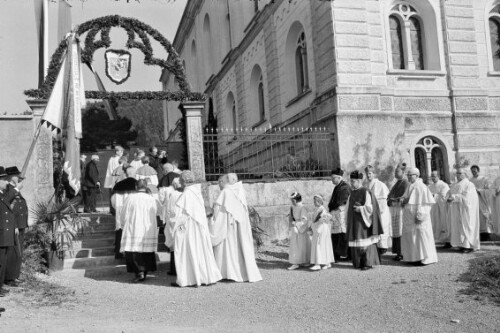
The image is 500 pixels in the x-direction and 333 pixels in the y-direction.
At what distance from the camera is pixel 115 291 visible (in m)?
7.84

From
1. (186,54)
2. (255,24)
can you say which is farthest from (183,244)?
(186,54)

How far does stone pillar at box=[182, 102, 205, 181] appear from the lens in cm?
1266

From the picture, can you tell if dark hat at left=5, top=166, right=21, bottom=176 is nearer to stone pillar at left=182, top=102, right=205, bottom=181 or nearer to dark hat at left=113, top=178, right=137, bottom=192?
dark hat at left=113, top=178, right=137, bottom=192

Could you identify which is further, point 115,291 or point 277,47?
point 277,47

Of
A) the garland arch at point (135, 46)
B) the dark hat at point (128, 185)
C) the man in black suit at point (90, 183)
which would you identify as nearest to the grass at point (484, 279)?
the dark hat at point (128, 185)

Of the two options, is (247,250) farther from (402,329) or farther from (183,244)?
(402,329)

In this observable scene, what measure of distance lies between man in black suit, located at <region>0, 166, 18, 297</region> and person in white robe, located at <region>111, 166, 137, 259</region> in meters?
2.04

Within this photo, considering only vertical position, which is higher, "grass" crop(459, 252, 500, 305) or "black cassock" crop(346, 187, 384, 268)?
"black cassock" crop(346, 187, 384, 268)

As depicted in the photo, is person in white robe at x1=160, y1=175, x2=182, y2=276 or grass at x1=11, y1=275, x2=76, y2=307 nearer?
grass at x1=11, y1=275, x2=76, y2=307

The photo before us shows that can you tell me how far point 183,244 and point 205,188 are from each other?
4162mm

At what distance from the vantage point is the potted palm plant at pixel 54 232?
8.88 meters

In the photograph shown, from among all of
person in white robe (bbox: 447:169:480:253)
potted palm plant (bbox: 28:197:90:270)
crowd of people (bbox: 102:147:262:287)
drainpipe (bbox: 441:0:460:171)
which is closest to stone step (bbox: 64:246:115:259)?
potted palm plant (bbox: 28:197:90:270)

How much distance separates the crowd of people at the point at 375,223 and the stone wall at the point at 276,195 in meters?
2.10

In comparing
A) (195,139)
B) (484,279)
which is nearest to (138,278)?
(195,139)
